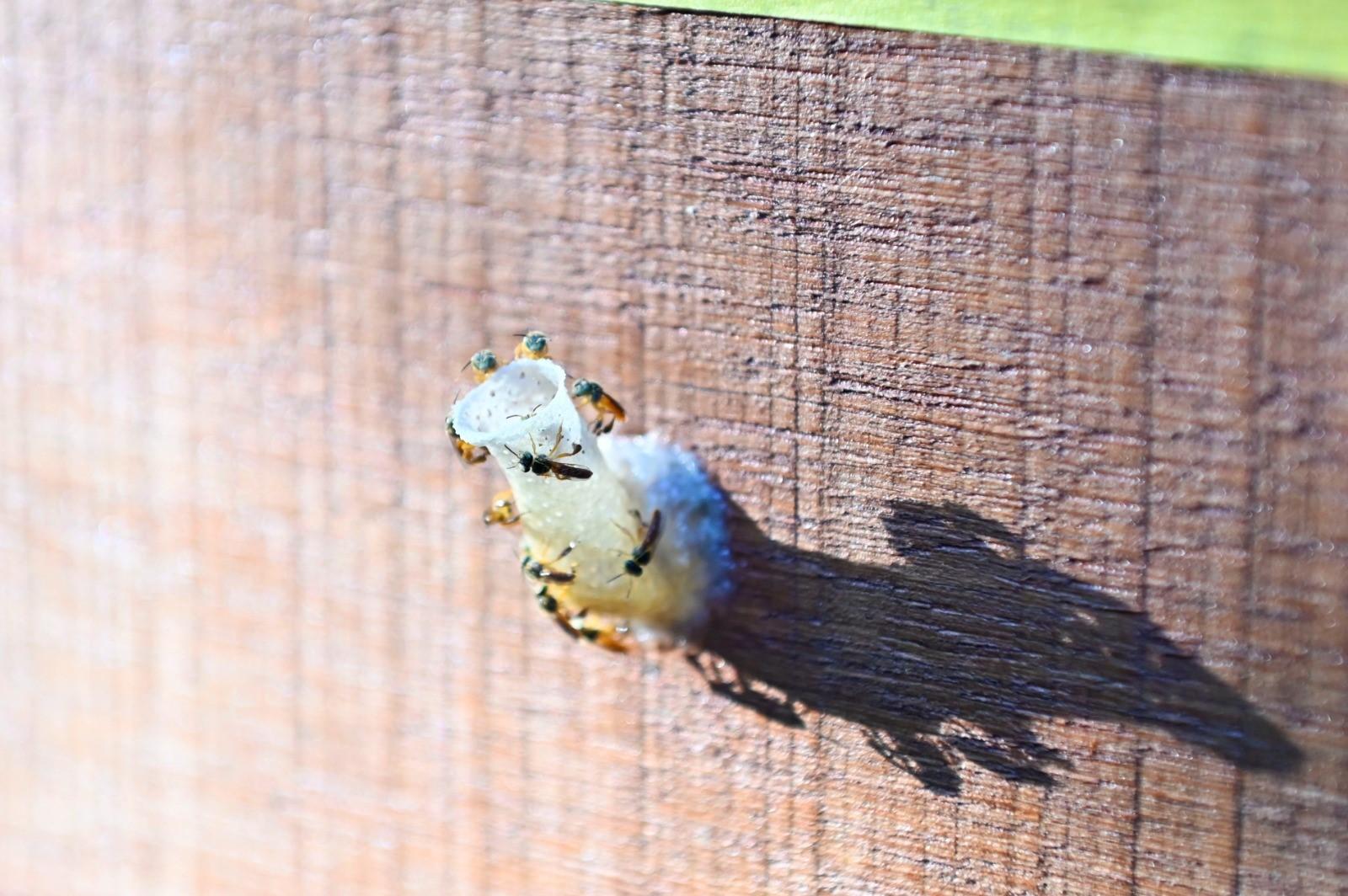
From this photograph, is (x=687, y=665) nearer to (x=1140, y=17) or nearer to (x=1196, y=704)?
(x=1196, y=704)

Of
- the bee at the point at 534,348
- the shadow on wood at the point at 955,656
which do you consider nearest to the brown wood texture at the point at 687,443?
the shadow on wood at the point at 955,656

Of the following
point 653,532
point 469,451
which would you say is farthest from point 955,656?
point 469,451

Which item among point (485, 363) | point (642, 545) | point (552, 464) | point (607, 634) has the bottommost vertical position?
point (607, 634)

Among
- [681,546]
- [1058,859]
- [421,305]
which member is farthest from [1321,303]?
[421,305]

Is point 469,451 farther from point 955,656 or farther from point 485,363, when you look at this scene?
point 955,656

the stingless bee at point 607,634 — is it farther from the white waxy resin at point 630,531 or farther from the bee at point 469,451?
the bee at point 469,451

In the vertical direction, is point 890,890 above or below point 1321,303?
below
